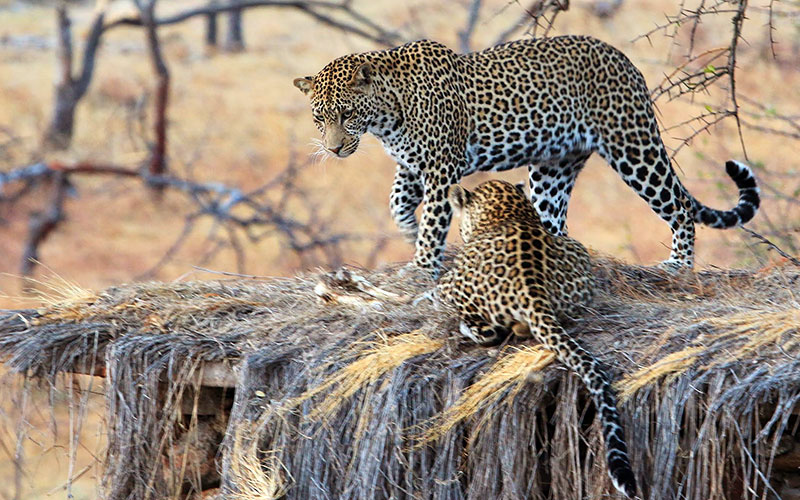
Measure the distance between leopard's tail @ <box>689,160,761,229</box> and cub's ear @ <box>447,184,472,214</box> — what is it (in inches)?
79.2

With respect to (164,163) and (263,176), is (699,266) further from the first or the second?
(263,176)

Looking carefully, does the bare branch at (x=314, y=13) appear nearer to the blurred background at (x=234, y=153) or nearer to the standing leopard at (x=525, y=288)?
the blurred background at (x=234, y=153)

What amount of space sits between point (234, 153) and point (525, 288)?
67.0 ft

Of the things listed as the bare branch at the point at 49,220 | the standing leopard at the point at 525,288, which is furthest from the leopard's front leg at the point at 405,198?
the bare branch at the point at 49,220

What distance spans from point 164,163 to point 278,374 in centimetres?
1170

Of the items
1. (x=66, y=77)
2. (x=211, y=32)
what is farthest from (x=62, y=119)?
(x=211, y=32)

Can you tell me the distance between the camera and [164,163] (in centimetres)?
1778

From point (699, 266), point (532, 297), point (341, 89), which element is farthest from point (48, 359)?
point (699, 266)

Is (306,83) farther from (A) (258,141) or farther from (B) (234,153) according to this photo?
(A) (258,141)

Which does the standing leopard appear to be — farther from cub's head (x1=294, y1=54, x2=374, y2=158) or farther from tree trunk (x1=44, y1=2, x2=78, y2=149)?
tree trunk (x1=44, y1=2, x2=78, y2=149)

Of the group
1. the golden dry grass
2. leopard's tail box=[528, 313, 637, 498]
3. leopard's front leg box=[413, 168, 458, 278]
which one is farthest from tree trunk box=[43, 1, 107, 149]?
leopard's tail box=[528, 313, 637, 498]

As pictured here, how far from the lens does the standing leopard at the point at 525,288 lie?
567 cm

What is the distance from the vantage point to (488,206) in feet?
23.0

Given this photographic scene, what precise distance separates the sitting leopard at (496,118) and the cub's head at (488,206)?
529 millimetres
